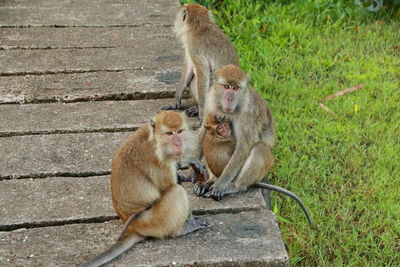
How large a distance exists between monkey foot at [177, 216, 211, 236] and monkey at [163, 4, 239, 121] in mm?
1802

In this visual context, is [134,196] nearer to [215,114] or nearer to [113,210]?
[113,210]

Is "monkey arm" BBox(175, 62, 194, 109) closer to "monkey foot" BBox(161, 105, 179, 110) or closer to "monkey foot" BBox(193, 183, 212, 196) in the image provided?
"monkey foot" BBox(161, 105, 179, 110)

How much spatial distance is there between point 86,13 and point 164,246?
16.2ft

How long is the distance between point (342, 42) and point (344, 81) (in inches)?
39.3

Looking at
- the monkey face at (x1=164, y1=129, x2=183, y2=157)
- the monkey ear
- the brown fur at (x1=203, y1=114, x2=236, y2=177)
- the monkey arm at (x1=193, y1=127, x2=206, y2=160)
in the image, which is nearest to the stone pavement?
the brown fur at (x1=203, y1=114, x2=236, y2=177)

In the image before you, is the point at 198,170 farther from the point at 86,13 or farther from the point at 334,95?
the point at 86,13

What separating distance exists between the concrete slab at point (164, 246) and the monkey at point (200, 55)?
1885 millimetres

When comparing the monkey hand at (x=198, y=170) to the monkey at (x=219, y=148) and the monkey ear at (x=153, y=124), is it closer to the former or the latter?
the monkey at (x=219, y=148)

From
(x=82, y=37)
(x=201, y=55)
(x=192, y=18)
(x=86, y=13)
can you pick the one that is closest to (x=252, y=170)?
(x=201, y=55)

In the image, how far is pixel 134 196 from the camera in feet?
11.9

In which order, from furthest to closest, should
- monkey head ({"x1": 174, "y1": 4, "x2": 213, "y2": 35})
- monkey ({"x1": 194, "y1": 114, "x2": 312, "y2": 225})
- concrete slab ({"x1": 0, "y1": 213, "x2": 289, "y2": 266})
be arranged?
monkey head ({"x1": 174, "y1": 4, "x2": 213, "y2": 35}), monkey ({"x1": 194, "y1": 114, "x2": 312, "y2": 225}), concrete slab ({"x1": 0, "y1": 213, "x2": 289, "y2": 266})

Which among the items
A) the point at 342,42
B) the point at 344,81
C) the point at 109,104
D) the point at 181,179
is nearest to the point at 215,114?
the point at 181,179

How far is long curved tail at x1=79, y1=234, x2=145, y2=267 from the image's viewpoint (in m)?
3.38

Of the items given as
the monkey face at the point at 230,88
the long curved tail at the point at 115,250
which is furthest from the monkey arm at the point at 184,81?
the long curved tail at the point at 115,250
